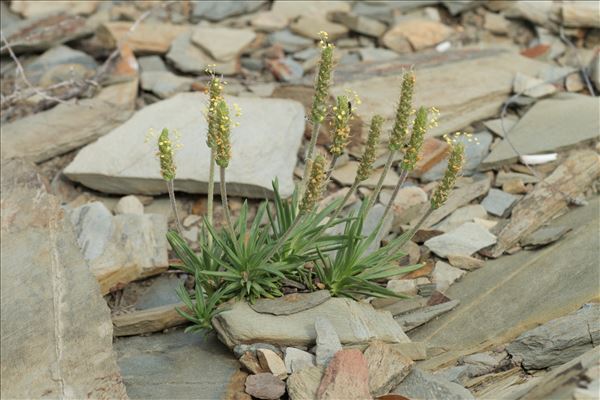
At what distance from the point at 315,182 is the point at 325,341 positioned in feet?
2.88

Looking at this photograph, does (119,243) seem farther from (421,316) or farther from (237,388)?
(421,316)

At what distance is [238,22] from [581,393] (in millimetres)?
6238

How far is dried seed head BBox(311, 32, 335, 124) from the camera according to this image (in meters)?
3.96

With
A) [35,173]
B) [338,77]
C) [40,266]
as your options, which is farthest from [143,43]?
[40,266]

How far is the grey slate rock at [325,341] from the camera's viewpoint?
13.4 feet

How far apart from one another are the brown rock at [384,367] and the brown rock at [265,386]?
17.1 inches

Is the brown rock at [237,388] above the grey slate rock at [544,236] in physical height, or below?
below

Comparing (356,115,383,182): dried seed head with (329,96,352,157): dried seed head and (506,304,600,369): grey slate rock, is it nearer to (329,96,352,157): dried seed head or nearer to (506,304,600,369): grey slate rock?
(329,96,352,157): dried seed head

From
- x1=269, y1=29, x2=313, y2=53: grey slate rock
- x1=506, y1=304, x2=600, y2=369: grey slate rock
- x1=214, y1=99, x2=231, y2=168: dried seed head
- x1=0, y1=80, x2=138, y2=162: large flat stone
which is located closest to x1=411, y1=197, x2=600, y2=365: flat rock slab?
x1=506, y1=304, x2=600, y2=369: grey slate rock

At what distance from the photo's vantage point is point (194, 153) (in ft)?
20.4

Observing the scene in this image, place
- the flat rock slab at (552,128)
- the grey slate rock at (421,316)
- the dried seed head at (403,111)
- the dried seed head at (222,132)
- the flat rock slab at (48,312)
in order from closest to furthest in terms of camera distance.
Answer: the dried seed head at (222,132), the dried seed head at (403,111), the flat rock slab at (48,312), the grey slate rock at (421,316), the flat rock slab at (552,128)

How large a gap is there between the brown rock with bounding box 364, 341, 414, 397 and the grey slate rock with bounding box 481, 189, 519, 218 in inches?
78.8

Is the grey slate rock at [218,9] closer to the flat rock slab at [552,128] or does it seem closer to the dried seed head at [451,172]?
the flat rock slab at [552,128]

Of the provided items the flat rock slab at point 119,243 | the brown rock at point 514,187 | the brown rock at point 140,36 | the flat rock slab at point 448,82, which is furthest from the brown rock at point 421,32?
the flat rock slab at point 119,243
